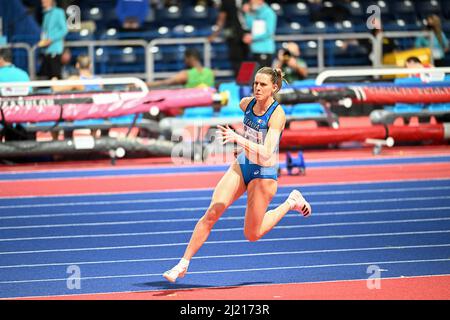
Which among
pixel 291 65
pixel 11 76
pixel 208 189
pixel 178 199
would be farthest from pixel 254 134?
pixel 291 65

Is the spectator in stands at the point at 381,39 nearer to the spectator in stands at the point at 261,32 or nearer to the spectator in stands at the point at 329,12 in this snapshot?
the spectator in stands at the point at 329,12

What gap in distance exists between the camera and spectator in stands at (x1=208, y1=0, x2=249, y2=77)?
62.1 ft

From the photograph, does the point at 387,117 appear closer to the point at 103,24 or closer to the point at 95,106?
the point at 95,106

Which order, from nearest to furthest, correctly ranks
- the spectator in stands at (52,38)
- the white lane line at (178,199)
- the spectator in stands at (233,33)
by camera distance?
the white lane line at (178,199), the spectator in stands at (52,38), the spectator in stands at (233,33)

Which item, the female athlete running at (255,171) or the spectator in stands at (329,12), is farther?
the spectator in stands at (329,12)

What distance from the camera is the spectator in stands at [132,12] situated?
789 inches

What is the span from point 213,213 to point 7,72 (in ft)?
27.1

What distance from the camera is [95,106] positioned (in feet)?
47.4

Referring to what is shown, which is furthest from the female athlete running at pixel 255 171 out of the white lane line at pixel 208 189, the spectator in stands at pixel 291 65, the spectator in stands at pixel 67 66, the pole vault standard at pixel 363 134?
the spectator in stands at pixel 67 66

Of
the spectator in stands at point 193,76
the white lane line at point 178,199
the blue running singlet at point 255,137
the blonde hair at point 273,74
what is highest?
the blonde hair at point 273,74

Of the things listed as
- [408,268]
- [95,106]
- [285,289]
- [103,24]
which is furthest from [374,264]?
[103,24]

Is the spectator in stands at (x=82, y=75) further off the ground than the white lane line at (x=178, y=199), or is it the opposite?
the spectator in stands at (x=82, y=75)

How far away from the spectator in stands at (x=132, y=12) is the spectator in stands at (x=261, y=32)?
3.09 m

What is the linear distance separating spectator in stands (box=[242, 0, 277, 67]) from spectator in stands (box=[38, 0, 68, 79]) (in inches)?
123
